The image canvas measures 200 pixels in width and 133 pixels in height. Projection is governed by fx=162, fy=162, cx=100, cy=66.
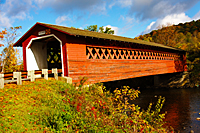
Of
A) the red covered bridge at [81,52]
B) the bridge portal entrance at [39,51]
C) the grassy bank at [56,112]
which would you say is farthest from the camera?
the bridge portal entrance at [39,51]

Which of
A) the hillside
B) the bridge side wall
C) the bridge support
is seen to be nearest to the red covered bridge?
the bridge side wall

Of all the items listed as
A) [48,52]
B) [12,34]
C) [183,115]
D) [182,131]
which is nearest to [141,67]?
[183,115]

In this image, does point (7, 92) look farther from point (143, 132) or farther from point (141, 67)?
point (141, 67)

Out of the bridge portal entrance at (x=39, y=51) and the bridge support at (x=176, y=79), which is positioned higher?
the bridge portal entrance at (x=39, y=51)

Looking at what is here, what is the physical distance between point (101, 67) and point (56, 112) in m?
6.05

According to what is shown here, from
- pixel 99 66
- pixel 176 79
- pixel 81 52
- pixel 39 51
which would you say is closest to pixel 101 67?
pixel 99 66

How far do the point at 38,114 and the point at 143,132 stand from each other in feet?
13.4

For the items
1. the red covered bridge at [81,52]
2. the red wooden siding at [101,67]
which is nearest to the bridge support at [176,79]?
the red wooden siding at [101,67]

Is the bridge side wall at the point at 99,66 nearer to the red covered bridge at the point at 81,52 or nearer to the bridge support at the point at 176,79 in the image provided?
the red covered bridge at the point at 81,52

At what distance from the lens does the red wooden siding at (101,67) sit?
32.9 feet

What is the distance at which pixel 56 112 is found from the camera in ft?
19.9

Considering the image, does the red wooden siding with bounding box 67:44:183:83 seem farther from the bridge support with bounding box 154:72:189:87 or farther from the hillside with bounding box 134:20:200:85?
the hillside with bounding box 134:20:200:85

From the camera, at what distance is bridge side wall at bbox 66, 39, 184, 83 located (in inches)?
394

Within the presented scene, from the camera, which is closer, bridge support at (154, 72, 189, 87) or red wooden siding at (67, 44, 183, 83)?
red wooden siding at (67, 44, 183, 83)
